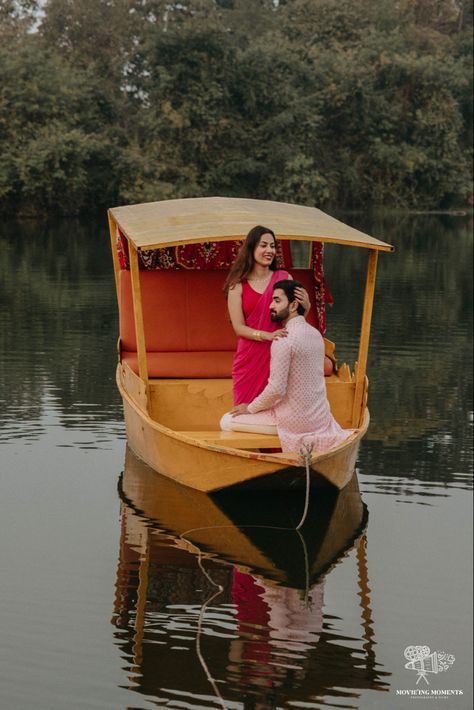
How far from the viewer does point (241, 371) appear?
7.96 metres

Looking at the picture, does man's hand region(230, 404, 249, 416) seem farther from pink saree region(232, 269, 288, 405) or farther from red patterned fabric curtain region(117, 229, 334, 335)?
red patterned fabric curtain region(117, 229, 334, 335)

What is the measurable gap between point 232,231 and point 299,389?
132 centimetres

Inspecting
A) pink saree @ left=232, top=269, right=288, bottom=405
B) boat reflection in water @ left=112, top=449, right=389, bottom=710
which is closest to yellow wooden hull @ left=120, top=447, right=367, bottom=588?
boat reflection in water @ left=112, top=449, right=389, bottom=710

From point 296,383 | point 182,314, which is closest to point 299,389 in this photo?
point 296,383

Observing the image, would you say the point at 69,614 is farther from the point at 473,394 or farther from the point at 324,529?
the point at 473,394

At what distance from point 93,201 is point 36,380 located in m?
26.6

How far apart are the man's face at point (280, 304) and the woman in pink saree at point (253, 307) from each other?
238mm

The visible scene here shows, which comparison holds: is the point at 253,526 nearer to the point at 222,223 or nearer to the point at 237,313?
the point at 237,313

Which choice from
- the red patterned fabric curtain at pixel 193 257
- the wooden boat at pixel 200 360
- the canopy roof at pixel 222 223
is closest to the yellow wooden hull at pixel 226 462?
the wooden boat at pixel 200 360

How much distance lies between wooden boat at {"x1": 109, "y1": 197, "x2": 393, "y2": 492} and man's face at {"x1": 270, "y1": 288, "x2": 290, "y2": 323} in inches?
24.8

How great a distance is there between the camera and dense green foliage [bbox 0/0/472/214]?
1414 inches

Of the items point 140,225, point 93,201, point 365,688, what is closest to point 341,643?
point 365,688

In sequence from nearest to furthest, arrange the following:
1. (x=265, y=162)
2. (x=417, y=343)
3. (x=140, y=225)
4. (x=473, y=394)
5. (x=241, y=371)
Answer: (x=241, y=371) → (x=140, y=225) → (x=473, y=394) → (x=417, y=343) → (x=265, y=162)

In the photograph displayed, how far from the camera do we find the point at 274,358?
7371 mm
